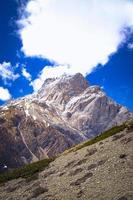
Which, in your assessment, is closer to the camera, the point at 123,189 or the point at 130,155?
the point at 123,189

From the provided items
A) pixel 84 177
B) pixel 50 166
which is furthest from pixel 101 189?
pixel 50 166

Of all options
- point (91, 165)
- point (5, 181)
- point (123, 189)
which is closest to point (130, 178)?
point (123, 189)

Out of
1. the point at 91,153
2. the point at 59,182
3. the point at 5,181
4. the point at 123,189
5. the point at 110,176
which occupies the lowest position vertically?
the point at 123,189

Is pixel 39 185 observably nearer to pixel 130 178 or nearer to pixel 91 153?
pixel 91 153

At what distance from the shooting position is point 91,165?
147ft

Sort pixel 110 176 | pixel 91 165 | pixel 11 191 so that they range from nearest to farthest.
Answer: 1. pixel 110 176
2. pixel 91 165
3. pixel 11 191

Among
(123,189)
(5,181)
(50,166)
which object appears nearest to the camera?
(123,189)

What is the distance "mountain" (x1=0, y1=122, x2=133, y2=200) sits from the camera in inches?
1334

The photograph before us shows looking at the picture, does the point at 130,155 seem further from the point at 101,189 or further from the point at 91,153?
the point at 91,153

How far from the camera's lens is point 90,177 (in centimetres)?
4019

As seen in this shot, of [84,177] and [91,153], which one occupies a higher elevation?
[91,153]

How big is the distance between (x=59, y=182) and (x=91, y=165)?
15.2 feet

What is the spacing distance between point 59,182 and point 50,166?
13965 millimetres

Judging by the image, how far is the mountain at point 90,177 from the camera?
3388cm
